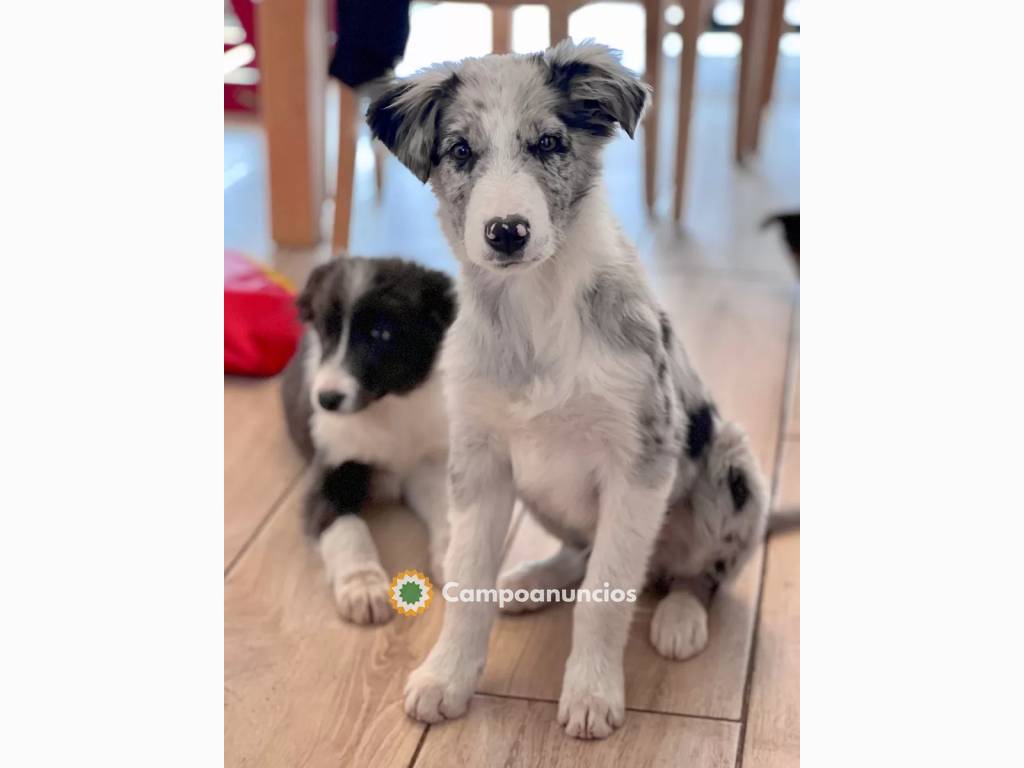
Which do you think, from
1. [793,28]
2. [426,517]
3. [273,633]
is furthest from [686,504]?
[793,28]

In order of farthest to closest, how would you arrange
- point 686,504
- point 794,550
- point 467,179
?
1. point 794,550
2. point 686,504
3. point 467,179

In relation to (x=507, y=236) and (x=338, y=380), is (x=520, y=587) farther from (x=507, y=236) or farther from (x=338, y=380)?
(x=507, y=236)

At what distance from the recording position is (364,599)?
1946 mm

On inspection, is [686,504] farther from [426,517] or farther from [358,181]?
[358,181]

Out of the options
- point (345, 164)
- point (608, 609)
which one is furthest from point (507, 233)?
point (345, 164)

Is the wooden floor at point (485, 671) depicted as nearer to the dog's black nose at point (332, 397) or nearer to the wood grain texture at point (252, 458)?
the wood grain texture at point (252, 458)

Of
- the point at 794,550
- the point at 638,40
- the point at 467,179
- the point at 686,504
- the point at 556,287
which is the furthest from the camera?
the point at 794,550

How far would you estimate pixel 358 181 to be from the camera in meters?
2.29

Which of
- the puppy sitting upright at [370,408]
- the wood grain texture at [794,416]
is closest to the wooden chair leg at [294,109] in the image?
the puppy sitting upright at [370,408]

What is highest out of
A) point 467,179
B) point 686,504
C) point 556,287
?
point 467,179

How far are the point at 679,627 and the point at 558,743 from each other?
286 millimetres

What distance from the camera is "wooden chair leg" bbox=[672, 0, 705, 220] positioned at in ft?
7.57

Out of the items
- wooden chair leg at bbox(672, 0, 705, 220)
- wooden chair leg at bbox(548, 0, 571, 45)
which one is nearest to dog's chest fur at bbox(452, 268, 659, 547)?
wooden chair leg at bbox(548, 0, 571, 45)

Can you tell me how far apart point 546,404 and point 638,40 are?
670mm
